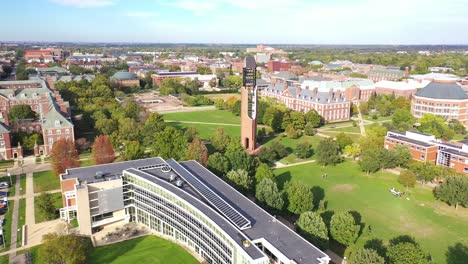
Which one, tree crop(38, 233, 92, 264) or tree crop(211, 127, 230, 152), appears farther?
tree crop(211, 127, 230, 152)

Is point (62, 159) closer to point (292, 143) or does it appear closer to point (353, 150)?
point (292, 143)

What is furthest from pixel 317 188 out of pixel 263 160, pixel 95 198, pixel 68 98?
pixel 68 98

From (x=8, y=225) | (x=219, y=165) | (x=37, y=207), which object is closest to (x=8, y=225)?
(x=8, y=225)

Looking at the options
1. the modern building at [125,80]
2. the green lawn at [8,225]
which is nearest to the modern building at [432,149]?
the green lawn at [8,225]

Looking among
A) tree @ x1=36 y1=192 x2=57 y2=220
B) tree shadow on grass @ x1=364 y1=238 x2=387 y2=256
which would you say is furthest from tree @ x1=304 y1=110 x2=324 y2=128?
tree @ x1=36 y1=192 x2=57 y2=220

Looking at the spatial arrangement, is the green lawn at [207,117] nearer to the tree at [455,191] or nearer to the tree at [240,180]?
the tree at [240,180]

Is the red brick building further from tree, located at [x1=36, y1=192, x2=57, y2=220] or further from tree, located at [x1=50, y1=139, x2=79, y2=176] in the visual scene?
tree, located at [x1=36, y1=192, x2=57, y2=220]
